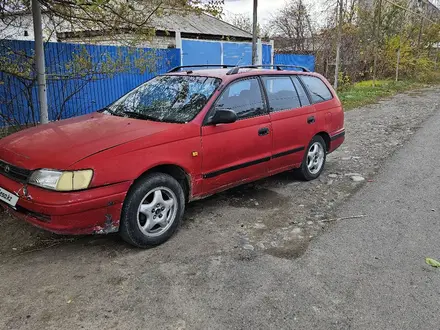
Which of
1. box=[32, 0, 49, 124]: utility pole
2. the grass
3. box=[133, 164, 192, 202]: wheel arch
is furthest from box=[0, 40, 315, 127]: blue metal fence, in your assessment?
the grass

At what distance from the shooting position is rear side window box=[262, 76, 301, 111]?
15.8 ft

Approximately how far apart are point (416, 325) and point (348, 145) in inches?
228

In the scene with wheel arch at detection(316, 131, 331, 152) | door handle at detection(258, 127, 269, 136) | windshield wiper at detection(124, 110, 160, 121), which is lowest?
wheel arch at detection(316, 131, 331, 152)

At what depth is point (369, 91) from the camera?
730 inches

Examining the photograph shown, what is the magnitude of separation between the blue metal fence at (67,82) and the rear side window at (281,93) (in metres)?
3.19

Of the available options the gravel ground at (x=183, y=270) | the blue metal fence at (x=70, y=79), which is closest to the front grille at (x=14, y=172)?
the gravel ground at (x=183, y=270)

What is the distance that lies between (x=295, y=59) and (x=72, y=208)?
17.5 m

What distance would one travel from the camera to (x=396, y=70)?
23156 mm

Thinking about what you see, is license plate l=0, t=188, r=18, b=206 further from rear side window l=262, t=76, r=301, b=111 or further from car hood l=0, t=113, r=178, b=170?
rear side window l=262, t=76, r=301, b=111

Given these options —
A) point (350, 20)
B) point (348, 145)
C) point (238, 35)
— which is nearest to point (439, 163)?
point (348, 145)

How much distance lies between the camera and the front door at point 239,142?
4.02m

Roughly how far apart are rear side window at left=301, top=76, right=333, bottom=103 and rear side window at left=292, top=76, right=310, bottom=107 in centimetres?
16

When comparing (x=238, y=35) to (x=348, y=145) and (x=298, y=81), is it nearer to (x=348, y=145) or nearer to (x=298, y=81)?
(x=348, y=145)

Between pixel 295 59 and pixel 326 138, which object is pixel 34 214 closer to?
pixel 326 138
